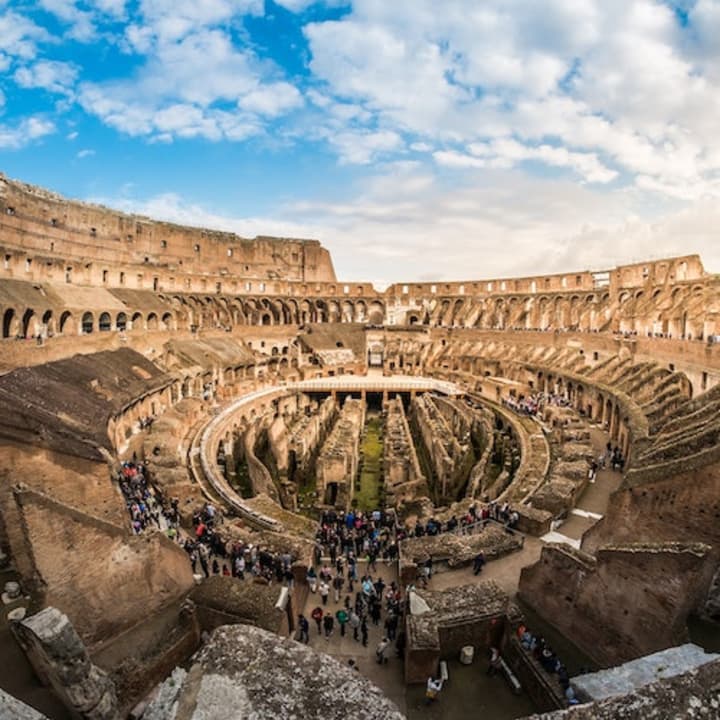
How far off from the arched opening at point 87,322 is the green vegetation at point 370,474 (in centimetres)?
1722

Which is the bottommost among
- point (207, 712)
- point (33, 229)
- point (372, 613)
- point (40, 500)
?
point (372, 613)

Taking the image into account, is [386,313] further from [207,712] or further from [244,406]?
[207,712]

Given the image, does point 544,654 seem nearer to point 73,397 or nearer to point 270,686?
point 270,686

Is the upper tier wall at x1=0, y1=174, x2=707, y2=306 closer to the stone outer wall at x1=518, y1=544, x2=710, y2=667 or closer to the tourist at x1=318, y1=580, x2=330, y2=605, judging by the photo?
the tourist at x1=318, y1=580, x2=330, y2=605

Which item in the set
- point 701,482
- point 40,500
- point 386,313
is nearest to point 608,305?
point 386,313

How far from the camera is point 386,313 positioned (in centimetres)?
5206

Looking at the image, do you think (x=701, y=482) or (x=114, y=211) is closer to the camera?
(x=701, y=482)

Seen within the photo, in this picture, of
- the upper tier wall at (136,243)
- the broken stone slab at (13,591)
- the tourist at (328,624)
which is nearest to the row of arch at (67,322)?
the upper tier wall at (136,243)

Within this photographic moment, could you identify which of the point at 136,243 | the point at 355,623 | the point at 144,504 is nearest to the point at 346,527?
the point at 355,623

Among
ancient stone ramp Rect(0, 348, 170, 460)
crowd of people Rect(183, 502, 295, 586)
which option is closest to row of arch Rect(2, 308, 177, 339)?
ancient stone ramp Rect(0, 348, 170, 460)

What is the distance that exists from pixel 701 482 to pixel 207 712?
8.83m

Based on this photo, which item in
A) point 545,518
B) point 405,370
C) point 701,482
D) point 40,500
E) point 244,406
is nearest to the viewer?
point 40,500

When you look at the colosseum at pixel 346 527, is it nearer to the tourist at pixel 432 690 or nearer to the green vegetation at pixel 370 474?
the tourist at pixel 432 690

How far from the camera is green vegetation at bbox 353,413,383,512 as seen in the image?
17.9 meters
